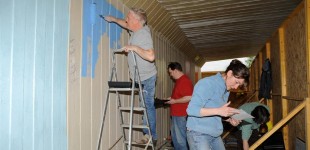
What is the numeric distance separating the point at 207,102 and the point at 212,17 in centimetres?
414

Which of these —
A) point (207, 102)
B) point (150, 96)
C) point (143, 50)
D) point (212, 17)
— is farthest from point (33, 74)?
point (212, 17)

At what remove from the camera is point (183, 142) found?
4.94 meters

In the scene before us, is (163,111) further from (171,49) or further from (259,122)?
(259,122)

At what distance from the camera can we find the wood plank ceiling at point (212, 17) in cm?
528

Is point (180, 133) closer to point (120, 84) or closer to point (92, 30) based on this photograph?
point (120, 84)

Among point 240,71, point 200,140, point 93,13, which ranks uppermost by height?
point 93,13

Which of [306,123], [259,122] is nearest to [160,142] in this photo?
[259,122]

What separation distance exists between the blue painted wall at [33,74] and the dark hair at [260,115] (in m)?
2.81

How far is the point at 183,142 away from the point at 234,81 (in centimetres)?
262

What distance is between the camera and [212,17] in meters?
6.34

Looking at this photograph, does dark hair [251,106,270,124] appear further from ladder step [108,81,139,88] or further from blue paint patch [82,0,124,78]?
blue paint patch [82,0,124,78]

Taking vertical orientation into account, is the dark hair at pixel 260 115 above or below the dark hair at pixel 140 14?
below

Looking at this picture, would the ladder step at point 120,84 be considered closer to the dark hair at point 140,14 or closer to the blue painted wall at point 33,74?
the blue painted wall at point 33,74

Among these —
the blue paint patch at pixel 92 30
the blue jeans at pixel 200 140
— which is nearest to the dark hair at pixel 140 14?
the blue paint patch at pixel 92 30
